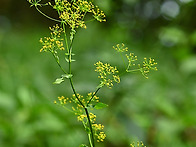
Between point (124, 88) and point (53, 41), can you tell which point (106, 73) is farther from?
point (124, 88)

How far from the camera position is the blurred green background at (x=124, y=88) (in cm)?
151

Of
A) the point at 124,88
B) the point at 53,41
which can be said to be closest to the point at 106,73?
the point at 53,41

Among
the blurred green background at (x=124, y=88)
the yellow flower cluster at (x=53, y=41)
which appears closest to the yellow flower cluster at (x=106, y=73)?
the yellow flower cluster at (x=53, y=41)

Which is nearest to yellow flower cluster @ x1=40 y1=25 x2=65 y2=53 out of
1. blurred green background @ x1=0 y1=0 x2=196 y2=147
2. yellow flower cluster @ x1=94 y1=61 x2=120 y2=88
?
yellow flower cluster @ x1=94 y1=61 x2=120 y2=88

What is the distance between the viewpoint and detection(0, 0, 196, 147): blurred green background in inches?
59.6

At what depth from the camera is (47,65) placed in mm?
2555

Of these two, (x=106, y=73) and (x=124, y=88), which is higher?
(x=124, y=88)

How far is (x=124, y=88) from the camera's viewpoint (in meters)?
1.56

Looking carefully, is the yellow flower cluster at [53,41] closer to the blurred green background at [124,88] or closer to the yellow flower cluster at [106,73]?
the yellow flower cluster at [106,73]

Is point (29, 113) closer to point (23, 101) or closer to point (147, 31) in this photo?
point (23, 101)

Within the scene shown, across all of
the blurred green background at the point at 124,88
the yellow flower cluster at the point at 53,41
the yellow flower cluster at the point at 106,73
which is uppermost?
the blurred green background at the point at 124,88

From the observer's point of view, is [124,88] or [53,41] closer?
[53,41]

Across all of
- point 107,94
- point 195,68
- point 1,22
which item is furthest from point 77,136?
point 1,22

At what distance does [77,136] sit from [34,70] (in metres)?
0.87
